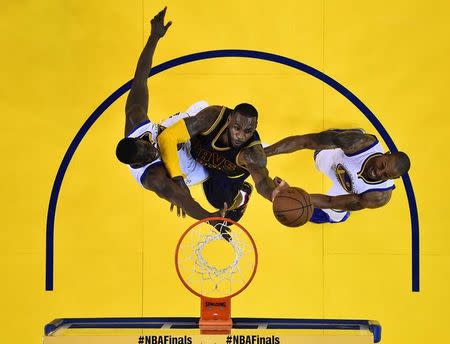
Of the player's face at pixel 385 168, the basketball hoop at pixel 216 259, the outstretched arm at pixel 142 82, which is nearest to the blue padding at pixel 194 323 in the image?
the basketball hoop at pixel 216 259

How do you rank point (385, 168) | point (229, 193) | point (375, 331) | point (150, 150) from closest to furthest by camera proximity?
1. point (375, 331)
2. point (150, 150)
3. point (385, 168)
4. point (229, 193)

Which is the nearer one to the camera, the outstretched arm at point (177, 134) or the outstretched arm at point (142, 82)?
the outstretched arm at point (177, 134)

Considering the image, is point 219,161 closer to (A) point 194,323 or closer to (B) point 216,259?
(B) point 216,259

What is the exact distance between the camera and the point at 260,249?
4.34m

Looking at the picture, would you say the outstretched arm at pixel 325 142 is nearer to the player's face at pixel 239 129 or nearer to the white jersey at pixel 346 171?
the white jersey at pixel 346 171

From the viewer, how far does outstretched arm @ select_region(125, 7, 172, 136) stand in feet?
14.4

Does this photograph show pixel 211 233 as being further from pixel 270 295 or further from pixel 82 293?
pixel 82 293

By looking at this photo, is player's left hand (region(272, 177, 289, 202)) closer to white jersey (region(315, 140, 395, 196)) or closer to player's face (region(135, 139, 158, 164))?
white jersey (region(315, 140, 395, 196))

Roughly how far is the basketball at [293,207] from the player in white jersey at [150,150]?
0.58 meters

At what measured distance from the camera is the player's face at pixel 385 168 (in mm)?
4184

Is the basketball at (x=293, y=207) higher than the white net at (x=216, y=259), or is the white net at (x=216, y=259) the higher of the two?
the basketball at (x=293, y=207)

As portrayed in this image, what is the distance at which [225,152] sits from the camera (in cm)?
422

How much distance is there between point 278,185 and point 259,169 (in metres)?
0.18

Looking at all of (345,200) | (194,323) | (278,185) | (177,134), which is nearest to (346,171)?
(345,200)
